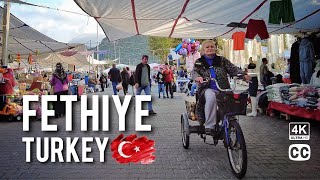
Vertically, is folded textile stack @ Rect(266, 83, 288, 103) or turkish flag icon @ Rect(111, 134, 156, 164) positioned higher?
folded textile stack @ Rect(266, 83, 288, 103)

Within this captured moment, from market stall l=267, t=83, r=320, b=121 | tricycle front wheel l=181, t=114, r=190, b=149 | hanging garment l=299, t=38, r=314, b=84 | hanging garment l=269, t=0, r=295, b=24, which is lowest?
tricycle front wheel l=181, t=114, r=190, b=149

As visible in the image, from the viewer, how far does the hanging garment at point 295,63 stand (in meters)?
9.71

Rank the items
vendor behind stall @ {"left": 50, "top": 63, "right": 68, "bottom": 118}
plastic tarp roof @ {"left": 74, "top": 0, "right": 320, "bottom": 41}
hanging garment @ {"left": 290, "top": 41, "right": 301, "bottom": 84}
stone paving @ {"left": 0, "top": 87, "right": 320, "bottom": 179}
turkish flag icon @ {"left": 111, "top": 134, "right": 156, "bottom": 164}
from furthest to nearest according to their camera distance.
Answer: vendor behind stall @ {"left": 50, "top": 63, "right": 68, "bottom": 118} → hanging garment @ {"left": 290, "top": 41, "right": 301, "bottom": 84} → plastic tarp roof @ {"left": 74, "top": 0, "right": 320, "bottom": 41} → turkish flag icon @ {"left": 111, "top": 134, "right": 156, "bottom": 164} → stone paving @ {"left": 0, "top": 87, "right": 320, "bottom": 179}

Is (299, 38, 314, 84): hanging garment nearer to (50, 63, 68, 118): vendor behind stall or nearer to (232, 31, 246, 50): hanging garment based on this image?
(232, 31, 246, 50): hanging garment

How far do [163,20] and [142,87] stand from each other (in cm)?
260

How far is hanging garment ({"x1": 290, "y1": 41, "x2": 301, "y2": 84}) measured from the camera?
9712mm

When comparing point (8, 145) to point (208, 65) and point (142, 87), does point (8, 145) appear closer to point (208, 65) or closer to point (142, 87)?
point (208, 65)

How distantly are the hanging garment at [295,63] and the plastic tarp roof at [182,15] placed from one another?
0.73 m

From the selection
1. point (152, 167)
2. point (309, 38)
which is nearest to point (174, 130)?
point (152, 167)

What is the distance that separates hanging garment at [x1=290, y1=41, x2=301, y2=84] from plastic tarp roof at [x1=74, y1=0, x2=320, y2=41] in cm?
73

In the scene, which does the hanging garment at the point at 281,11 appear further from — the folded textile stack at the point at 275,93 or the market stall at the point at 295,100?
the folded textile stack at the point at 275,93

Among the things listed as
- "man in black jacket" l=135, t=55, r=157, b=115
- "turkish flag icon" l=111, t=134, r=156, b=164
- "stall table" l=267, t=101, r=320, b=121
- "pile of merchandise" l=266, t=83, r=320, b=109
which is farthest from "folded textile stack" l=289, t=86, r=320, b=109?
"man in black jacket" l=135, t=55, r=157, b=115

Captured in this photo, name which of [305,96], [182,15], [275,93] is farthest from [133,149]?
[275,93]

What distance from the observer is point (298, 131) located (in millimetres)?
7469
